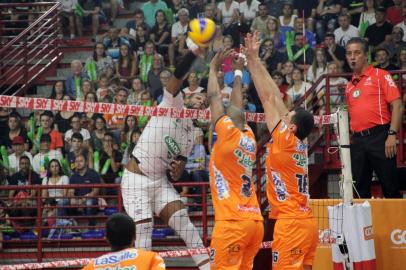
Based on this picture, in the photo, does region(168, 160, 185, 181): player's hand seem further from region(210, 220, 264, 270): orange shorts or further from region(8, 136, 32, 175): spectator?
region(8, 136, 32, 175): spectator

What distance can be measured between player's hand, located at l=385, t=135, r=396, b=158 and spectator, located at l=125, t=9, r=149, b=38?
8096 mm

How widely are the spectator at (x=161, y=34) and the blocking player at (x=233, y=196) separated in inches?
368

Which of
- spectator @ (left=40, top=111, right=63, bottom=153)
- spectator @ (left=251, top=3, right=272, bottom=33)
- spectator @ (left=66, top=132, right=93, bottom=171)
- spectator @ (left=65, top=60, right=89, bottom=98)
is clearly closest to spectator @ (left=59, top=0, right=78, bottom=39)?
spectator @ (left=65, top=60, right=89, bottom=98)

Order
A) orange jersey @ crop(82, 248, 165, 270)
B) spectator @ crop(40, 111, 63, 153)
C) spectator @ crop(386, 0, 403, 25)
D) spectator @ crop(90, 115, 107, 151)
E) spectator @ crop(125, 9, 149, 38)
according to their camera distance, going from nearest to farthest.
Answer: orange jersey @ crop(82, 248, 165, 270), spectator @ crop(90, 115, 107, 151), spectator @ crop(40, 111, 63, 153), spectator @ crop(386, 0, 403, 25), spectator @ crop(125, 9, 149, 38)

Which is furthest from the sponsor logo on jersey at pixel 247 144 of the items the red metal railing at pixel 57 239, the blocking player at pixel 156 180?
the red metal railing at pixel 57 239

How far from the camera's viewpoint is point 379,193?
48.9 ft

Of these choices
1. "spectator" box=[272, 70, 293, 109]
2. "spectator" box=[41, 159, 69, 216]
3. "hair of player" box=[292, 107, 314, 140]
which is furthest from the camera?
"spectator" box=[272, 70, 293, 109]

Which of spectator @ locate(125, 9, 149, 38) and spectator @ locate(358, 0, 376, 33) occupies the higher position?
spectator @ locate(125, 9, 149, 38)

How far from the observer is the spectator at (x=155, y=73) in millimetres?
18016

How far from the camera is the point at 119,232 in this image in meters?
7.39

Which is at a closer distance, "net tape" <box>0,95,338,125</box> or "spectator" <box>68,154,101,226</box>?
"net tape" <box>0,95,338,125</box>

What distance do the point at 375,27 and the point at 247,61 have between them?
7259mm

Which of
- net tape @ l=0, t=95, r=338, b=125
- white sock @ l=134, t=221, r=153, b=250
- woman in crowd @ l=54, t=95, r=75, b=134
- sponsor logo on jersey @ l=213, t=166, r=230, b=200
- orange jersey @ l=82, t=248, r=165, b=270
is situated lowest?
orange jersey @ l=82, t=248, r=165, b=270

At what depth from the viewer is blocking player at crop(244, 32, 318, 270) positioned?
10312mm
